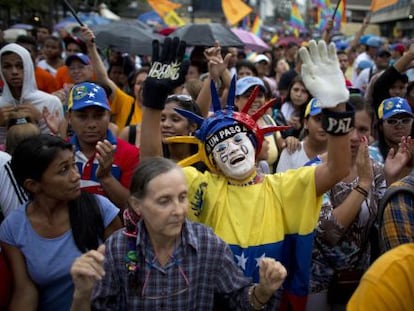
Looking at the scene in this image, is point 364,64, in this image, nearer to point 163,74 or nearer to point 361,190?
point 361,190

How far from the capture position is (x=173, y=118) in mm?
3186

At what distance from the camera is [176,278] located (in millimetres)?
1994

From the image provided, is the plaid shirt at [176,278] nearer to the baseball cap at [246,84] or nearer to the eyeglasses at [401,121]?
the eyeglasses at [401,121]

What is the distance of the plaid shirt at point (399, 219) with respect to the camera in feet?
6.26

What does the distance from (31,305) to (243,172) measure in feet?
3.79

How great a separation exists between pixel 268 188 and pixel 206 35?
502 centimetres

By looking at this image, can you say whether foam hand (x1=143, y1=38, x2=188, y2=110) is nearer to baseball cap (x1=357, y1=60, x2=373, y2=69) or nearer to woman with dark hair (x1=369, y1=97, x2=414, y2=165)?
woman with dark hair (x1=369, y1=97, x2=414, y2=165)

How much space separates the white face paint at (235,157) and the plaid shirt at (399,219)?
65 centimetres

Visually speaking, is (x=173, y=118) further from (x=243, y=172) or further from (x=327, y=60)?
(x=327, y=60)

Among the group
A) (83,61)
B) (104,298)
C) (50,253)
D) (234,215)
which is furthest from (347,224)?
(83,61)

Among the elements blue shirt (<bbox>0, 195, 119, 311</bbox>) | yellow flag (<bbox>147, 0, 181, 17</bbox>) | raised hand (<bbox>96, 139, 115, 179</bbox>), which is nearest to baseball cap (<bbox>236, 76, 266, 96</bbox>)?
raised hand (<bbox>96, 139, 115, 179</bbox>)

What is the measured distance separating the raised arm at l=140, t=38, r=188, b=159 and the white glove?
2.42ft

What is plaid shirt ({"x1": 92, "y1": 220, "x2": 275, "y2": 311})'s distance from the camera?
6.49 feet

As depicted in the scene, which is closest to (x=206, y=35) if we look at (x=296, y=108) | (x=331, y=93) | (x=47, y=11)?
(x=296, y=108)
